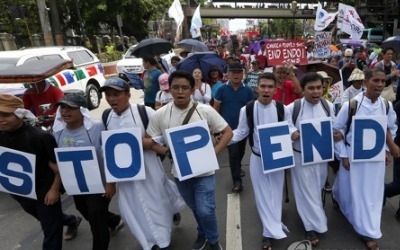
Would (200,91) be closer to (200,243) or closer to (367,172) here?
(200,243)

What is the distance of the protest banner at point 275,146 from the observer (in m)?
2.97

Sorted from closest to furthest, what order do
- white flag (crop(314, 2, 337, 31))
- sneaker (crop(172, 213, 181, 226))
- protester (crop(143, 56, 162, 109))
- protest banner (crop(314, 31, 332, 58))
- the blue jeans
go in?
the blue jeans → sneaker (crop(172, 213, 181, 226)) → protester (crop(143, 56, 162, 109)) → protest banner (crop(314, 31, 332, 58)) → white flag (crop(314, 2, 337, 31))

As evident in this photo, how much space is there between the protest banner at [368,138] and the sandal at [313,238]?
807mm

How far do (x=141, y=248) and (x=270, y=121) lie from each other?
68.9 inches

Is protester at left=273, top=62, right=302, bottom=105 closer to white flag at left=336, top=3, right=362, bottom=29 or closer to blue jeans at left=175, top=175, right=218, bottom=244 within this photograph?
blue jeans at left=175, top=175, right=218, bottom=244

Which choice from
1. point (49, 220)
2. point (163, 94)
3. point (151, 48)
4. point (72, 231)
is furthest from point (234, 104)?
point (151, 48)

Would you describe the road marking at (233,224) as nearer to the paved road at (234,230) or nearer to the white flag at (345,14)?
the paved road at (234,230)

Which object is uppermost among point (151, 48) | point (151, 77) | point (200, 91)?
point (151, 48)

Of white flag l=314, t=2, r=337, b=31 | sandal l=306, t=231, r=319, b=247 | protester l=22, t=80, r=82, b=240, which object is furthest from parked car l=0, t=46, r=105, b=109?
white flag l=314, t=2, r=337, b=31

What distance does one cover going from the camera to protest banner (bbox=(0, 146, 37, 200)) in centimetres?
272

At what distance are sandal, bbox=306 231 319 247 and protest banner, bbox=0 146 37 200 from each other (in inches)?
96.7

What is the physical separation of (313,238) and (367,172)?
0.78 metres

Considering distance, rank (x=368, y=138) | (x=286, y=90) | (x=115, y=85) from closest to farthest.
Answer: (x=115, y=85) → (x=368, y=138) → (x=286, y=90)

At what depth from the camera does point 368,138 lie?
9.65 feet
